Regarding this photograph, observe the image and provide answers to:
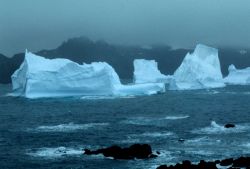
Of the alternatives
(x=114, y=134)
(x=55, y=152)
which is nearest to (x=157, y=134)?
(x=114, y=134)

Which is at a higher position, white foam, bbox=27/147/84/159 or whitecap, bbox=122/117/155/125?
whitecap, bbox=122/117/155/125

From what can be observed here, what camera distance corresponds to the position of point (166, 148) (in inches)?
1034

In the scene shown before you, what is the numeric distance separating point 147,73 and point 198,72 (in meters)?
8.40

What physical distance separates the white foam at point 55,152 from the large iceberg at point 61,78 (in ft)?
79.9

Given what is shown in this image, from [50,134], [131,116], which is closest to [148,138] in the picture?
[50,134]

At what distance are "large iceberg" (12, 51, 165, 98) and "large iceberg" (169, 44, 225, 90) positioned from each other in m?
15.9

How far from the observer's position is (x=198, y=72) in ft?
233

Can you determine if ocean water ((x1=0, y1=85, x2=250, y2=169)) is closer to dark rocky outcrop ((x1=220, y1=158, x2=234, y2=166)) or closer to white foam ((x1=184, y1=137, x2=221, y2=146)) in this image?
white foam ((x1=184, y1=137, x2=221, y2=146))

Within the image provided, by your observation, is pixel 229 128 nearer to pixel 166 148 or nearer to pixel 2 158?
pixel 166 148

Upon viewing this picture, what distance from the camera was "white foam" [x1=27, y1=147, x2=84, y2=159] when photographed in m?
25.1

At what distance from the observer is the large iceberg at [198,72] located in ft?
230

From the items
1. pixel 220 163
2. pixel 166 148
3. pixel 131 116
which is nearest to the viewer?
pixel 220 163

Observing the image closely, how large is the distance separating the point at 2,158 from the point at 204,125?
15341 millimetres

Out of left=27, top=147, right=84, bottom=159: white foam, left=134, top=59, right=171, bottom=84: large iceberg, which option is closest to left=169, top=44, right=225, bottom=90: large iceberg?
left=134, top=59, right=171, bottom=84: large iceberg
